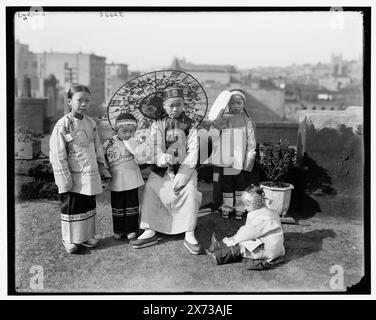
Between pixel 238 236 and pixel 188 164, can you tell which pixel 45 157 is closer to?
pixel 188 164

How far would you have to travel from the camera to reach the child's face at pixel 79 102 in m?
4.40

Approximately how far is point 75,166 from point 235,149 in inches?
82.2

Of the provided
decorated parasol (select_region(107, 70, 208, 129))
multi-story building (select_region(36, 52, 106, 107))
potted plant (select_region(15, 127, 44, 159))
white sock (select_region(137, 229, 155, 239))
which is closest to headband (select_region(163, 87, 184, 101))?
decorated parasol (select_region(107, 70, 208, 129))

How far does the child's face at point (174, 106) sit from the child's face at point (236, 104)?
904 millimetres

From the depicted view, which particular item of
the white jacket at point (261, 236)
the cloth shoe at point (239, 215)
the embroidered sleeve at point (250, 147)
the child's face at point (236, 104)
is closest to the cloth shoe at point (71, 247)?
the white jacket at point (261, 236)

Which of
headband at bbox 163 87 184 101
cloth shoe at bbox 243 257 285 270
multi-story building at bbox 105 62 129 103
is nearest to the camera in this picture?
cloth shoe at bbox 243 257 285 270

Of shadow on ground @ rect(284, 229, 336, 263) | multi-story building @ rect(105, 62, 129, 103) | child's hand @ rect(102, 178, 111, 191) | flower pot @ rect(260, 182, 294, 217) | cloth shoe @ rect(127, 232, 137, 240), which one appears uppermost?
multi-story building @ rect(105, 62, 129, 103)

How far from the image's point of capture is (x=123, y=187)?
185 inches

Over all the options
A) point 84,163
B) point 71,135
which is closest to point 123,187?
point 84,163

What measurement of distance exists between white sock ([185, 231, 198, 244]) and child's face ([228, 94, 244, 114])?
1.71 metres

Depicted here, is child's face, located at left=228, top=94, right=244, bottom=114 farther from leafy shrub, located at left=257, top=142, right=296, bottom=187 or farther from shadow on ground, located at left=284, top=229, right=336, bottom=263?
shadow on ground, located at left=284, top=229, right=336, bottom=263

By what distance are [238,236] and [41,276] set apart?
204cm

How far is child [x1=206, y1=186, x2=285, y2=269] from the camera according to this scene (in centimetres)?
432

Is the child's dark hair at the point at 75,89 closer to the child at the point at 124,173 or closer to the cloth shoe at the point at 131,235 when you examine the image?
the child at the point at 124,173
